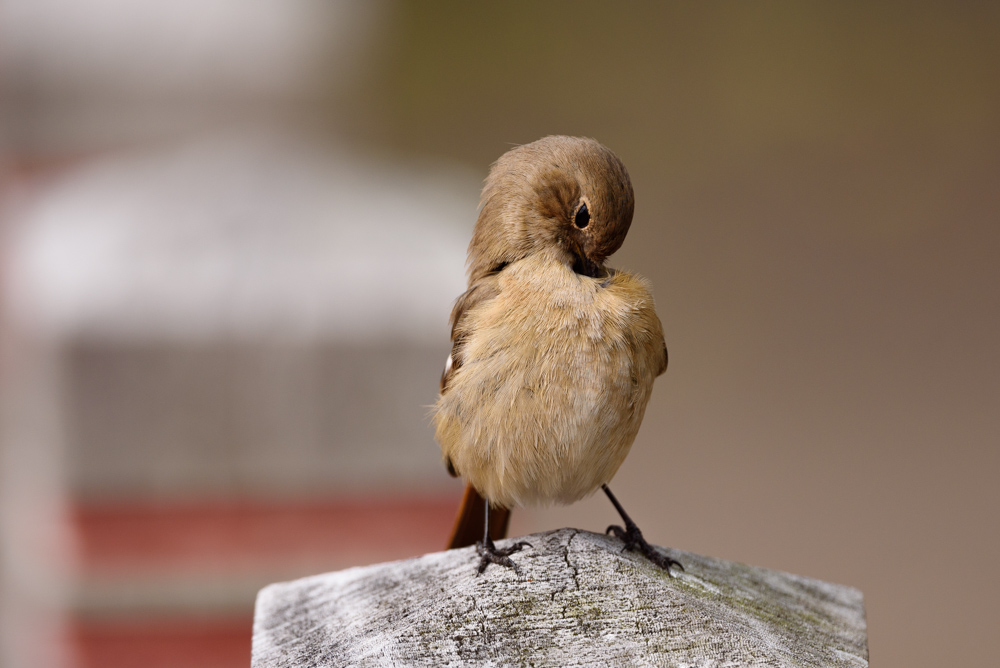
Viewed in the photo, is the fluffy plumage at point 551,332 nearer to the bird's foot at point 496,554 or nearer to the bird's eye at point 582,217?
the bird's eye at point 582,217

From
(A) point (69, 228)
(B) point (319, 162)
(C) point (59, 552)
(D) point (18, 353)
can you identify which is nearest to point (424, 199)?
(B) point (319, 162)

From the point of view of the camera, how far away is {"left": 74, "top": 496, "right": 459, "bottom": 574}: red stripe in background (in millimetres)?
3330

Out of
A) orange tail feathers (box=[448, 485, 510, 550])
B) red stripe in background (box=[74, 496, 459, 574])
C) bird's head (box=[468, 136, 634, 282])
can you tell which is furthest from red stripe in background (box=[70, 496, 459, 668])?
bird's head (box=[468, 136, 634, 282])

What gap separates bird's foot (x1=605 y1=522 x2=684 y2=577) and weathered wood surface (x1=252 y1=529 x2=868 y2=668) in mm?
35

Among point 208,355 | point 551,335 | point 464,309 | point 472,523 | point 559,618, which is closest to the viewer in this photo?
point 559,618

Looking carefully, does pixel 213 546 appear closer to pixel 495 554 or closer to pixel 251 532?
pixel 251 532

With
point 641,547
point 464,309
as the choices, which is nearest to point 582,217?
point 464,309

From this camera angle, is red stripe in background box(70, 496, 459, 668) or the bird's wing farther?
red stripe in background box(70, 496, 459, 668)

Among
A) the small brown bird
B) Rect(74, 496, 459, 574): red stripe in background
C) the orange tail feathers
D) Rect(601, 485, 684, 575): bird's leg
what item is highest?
the small brown bird

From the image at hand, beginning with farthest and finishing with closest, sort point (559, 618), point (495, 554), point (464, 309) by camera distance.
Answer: point (464, 309), point (495, 554), point (559, 618)

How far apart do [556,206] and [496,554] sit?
2.08 ft

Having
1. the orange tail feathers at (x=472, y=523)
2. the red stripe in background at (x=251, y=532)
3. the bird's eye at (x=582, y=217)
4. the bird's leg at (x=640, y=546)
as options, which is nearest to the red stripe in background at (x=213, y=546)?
the red stripe in background at (x=251, y=532)

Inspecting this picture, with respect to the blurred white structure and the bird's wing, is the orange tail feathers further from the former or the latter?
the blurred white structure

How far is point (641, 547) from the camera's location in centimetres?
167
